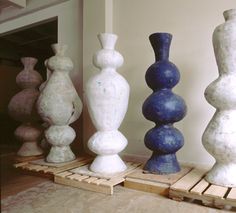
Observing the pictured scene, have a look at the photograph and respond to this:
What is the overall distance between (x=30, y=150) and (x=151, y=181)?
3.12 ft

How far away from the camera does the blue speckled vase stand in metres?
1.28

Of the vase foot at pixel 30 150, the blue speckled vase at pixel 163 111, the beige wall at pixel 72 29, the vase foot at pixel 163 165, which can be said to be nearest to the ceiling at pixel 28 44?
the beige wall at pixel 72 29

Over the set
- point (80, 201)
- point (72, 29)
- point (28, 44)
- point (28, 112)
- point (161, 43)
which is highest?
point (28, 44)

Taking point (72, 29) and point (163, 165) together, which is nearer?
point (163, 165)

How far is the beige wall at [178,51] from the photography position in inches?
57.4

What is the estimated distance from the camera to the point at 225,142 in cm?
109

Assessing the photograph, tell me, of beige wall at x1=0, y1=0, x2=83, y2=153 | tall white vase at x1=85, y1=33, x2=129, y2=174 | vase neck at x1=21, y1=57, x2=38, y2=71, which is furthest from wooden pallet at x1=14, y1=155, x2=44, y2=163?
vase neck at x1=21, y1=57, x2=38, y2=71

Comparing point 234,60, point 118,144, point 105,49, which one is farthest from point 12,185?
point 234,60

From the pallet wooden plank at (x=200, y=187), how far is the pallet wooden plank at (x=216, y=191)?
0.02 m

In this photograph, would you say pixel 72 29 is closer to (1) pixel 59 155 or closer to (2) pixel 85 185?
(1) pixel 59 155

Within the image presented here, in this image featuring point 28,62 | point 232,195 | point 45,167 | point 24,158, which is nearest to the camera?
point 232,195

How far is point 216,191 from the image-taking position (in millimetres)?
1059

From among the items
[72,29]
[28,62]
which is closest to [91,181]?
[28,62]

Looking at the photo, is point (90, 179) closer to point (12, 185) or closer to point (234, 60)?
point (12, 185)
